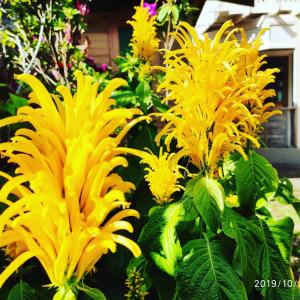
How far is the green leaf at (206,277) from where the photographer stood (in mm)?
1066

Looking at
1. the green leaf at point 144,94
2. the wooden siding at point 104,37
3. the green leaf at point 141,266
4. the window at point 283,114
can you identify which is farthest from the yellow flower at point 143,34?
the window at point 283,114

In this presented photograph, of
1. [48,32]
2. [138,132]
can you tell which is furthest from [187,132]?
[48,32]

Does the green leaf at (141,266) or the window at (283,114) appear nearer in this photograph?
the green leaf at (141,266)

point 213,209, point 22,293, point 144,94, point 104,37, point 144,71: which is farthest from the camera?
point 104,37

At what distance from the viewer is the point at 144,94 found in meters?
1.93

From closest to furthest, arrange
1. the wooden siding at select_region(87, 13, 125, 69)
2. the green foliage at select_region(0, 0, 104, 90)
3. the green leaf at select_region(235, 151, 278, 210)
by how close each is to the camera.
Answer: the green leaf at select_region(235, 151, 278, 210) < the green foliage at select_region(0, 0, 104, 90) < the wooden siding at select_region(87, 13, 125, 69)

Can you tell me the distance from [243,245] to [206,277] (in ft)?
0.48

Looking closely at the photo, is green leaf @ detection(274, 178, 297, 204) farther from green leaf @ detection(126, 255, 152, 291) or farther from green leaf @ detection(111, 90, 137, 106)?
green leaf @ detection(111, 90, 137, 106)

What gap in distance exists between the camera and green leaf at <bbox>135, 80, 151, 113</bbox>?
188cm

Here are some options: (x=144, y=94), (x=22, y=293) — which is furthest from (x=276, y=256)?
(x=144, y=94)

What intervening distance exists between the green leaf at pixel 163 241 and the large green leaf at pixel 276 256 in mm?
323

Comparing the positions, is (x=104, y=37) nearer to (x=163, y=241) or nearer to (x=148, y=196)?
(x=148, y=196)

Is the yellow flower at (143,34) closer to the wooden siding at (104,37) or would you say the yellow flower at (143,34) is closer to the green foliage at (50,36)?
the green foliage at (50,36)

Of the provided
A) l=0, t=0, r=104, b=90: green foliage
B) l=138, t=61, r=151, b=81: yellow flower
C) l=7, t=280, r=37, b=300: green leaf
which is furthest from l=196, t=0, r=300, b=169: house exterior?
l=7, t=280, r=37, b=300: green leaf
